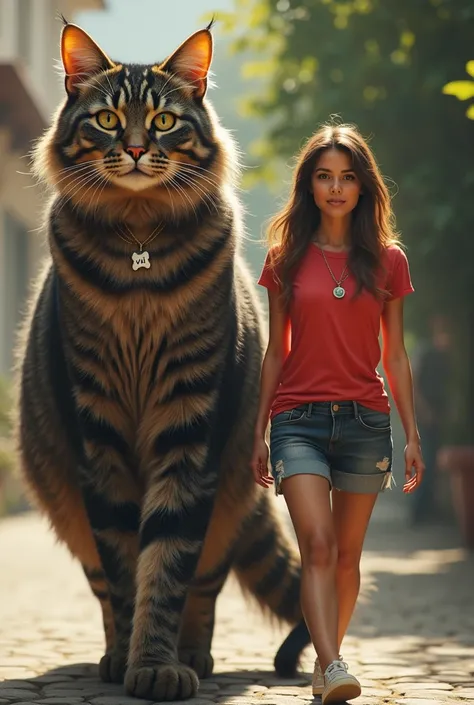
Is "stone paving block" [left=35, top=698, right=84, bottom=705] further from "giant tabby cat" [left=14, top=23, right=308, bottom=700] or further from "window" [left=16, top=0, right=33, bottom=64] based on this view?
"window" [left=16, top=0, right=33, bottom=64]

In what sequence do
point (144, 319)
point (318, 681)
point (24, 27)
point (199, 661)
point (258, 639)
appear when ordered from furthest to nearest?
point (24, 27) → point (258, 639) → point (199, 661) → point (144, 319) → point (318, 681)

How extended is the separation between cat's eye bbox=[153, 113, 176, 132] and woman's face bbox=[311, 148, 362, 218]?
1.88ft

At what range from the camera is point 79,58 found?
5051 mm

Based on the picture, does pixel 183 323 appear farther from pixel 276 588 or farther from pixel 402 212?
pixel 402 212

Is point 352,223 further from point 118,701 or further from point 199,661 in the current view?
point 118,701

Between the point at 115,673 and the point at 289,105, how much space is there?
10385 millimetres

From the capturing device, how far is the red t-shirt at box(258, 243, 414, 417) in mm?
4785

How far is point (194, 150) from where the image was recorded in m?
5.04

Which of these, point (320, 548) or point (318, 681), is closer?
point (320, 548)

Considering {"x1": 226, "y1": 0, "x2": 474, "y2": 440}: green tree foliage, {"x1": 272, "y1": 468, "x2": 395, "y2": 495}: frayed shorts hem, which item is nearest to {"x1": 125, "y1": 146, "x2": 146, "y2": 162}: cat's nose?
{"x1": 272, "y1": 468, "x2": 395, "y2": 495}: frayed shorts hem

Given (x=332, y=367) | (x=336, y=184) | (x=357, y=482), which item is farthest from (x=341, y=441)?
(x=336, y=184)

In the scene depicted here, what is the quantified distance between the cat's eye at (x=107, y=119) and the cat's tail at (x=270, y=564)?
1.82 m

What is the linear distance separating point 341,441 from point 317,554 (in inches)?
17.0

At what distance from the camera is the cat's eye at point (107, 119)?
16.0 feet
